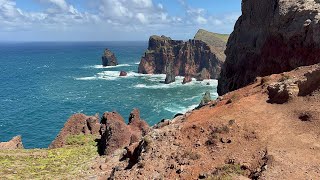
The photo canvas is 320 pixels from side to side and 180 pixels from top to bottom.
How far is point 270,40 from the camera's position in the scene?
154 ft

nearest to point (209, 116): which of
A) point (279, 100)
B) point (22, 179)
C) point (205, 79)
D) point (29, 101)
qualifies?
point (279, 100)

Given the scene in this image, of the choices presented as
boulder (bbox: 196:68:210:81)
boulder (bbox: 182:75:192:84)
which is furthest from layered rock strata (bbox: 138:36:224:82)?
boulder (bbox: 182:75:192:84)

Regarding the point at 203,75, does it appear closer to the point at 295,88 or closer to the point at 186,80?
the point at 186,80

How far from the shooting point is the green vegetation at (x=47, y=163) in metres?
33.5

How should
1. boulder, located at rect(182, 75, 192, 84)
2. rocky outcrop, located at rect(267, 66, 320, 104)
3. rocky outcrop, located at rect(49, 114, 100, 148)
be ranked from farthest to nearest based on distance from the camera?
boulder, located at rect(182, 75, 192, 84)
rocky outcrop, located at rect(49, 114, 100, 148)
rocky outcrop, located at rect(267, 66, 320, 104)

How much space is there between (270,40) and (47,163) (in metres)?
31.8

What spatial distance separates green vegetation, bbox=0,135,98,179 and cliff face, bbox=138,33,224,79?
466 ft

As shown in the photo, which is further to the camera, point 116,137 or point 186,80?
point 186,80

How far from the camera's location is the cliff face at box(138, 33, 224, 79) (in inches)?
7318

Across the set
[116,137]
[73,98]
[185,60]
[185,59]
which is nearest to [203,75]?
[185,60]

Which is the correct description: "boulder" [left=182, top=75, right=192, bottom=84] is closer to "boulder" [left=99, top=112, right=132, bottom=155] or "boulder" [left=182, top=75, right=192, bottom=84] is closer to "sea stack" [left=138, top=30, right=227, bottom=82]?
"sea stack" [left=138, top=30, right=227, bottom=82]

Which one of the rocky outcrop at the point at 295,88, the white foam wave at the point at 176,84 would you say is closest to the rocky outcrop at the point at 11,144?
the rocky outcrop at the point at 295,88

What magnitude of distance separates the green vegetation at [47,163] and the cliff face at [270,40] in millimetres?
24304

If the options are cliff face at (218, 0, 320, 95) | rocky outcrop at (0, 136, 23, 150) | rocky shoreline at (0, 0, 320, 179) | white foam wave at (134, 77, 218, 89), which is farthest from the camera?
white foam wave at (134, 77, 218, 89)
